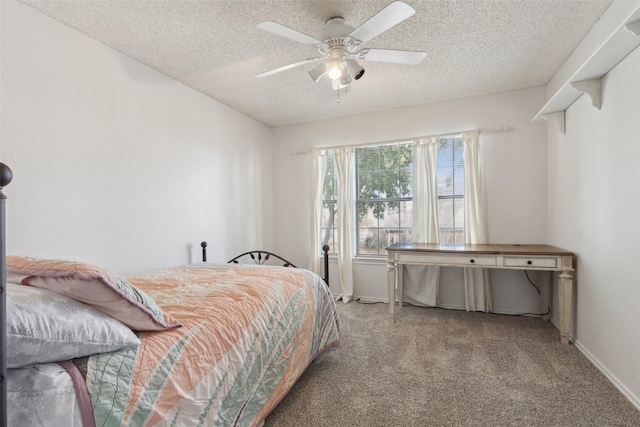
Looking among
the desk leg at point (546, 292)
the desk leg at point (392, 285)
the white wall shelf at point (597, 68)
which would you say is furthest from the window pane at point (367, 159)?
the desk leg at point (546, 292)

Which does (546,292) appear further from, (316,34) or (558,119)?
(316,34)

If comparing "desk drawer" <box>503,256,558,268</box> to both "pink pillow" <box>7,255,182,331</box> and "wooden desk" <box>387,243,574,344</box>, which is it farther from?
"pink pillow" <box>7,255,182,331</box>

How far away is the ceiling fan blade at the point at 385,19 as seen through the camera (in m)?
1.59

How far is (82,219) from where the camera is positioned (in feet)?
7.22

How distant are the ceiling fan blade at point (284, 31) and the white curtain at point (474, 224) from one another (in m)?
2.32

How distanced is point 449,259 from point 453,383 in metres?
1.21

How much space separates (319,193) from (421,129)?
5.04ft

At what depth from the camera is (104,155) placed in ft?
7.75

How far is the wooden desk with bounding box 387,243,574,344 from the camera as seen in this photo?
251 centimetres

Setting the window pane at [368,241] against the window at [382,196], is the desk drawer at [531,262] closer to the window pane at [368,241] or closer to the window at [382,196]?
the window at [382,196]

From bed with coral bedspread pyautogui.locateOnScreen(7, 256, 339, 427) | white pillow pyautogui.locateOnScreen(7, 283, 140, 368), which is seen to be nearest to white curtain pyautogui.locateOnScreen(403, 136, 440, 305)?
bed with coral bedspread pyautogui.locateOnScreen(7, 256, 339, 427)

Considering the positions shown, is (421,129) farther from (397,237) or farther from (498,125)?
(397,237)

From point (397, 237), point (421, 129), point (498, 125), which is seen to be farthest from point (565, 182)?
point (397, 237)

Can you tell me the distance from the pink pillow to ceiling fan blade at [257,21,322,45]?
150cm
